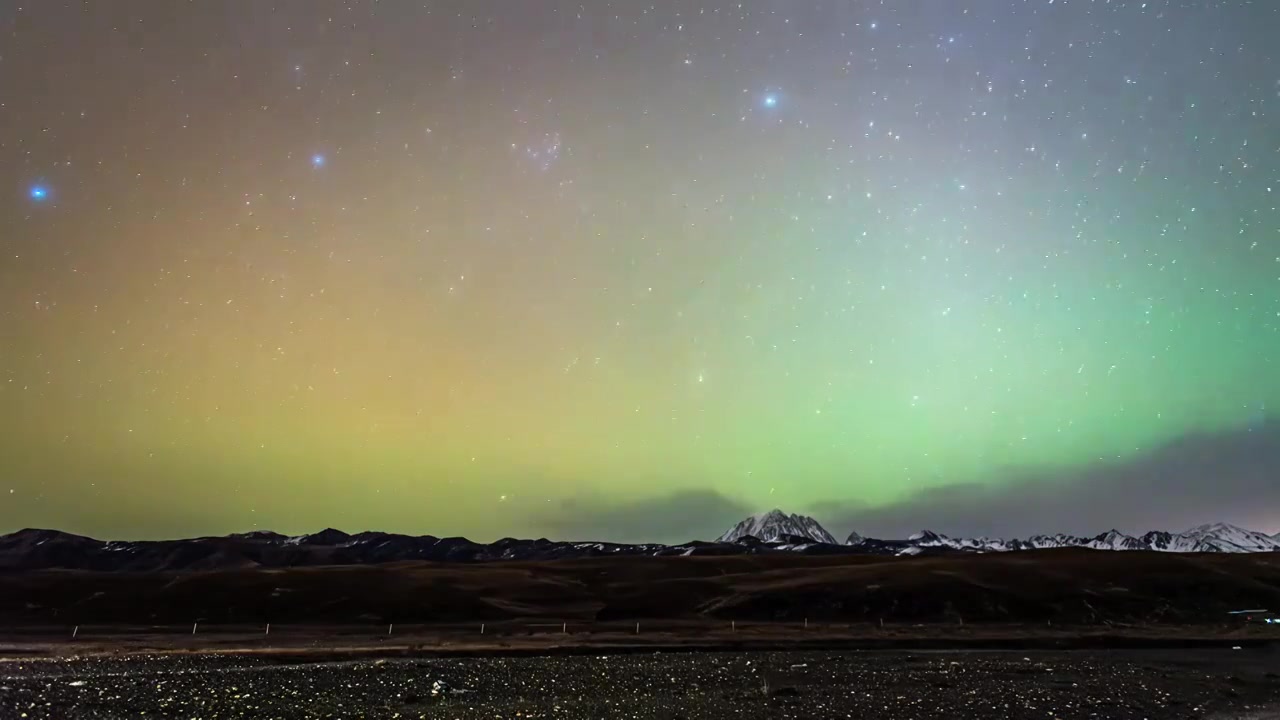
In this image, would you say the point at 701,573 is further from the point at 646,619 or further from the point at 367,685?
the point at 367,685

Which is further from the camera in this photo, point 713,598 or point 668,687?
point 713,598

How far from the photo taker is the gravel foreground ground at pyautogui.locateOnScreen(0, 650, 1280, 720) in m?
32.8

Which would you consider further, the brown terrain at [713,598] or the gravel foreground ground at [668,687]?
the brown terrain at [713,598]

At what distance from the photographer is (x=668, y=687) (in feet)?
133

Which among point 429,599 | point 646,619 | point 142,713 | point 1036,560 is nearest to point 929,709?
point 142,713

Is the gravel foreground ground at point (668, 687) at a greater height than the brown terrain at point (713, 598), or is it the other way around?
the gravel foreground ground at point (668, 687)

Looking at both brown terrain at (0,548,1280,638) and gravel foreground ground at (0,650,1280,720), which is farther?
brown terrain at (0,548,1280,638)

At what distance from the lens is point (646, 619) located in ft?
310

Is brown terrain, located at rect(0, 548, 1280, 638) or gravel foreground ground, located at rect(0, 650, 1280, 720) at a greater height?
gravel foreground ground, located at rect(0, 650, 1280, 720)

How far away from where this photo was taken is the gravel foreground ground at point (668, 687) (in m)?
32.8

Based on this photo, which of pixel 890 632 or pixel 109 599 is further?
pixel 109 599

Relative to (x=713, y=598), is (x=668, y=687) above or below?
above

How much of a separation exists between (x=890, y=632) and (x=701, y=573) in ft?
256

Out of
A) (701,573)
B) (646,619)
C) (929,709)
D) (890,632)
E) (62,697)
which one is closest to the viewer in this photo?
(929,709)
